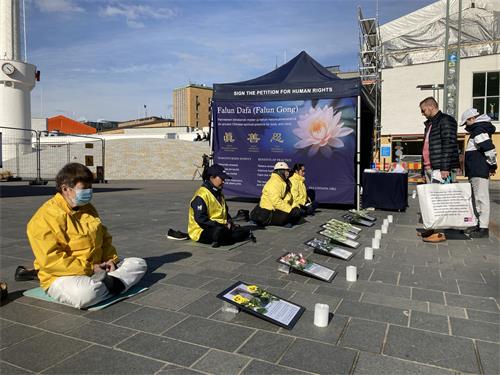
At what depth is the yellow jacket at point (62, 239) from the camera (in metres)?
3.60

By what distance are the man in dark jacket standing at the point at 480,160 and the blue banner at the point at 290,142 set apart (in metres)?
3.93

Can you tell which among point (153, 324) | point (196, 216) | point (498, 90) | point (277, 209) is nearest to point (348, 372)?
point (153, 324)

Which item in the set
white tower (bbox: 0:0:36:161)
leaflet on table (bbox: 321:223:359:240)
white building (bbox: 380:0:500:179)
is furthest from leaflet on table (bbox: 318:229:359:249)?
white tower (bbox: 0:0:36:161)

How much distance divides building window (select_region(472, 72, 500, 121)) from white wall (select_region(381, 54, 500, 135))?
1.46ft

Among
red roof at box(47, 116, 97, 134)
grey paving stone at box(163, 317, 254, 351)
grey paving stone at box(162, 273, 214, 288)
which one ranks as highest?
red roof at box(47, 116, 97, 134)

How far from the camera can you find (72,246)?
12.5 ft

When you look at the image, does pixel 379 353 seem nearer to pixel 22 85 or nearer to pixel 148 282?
pixel 148 282

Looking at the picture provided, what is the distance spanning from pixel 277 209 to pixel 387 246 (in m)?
2.36

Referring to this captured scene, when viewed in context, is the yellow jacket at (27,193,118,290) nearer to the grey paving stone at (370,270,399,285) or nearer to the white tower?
the grey paving stone at (370,270,399,285)

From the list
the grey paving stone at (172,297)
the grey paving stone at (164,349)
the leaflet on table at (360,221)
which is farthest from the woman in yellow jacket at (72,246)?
the leaflet on table at (360,221)

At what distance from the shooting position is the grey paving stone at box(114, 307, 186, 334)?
3410 millimetres

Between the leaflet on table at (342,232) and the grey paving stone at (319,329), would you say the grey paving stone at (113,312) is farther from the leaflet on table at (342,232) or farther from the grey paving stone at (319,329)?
the leaflet on table at (342,232)

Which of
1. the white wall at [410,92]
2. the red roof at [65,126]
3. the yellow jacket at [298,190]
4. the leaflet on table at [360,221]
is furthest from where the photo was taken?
the red roof at [65,126]

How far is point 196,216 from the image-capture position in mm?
6305
